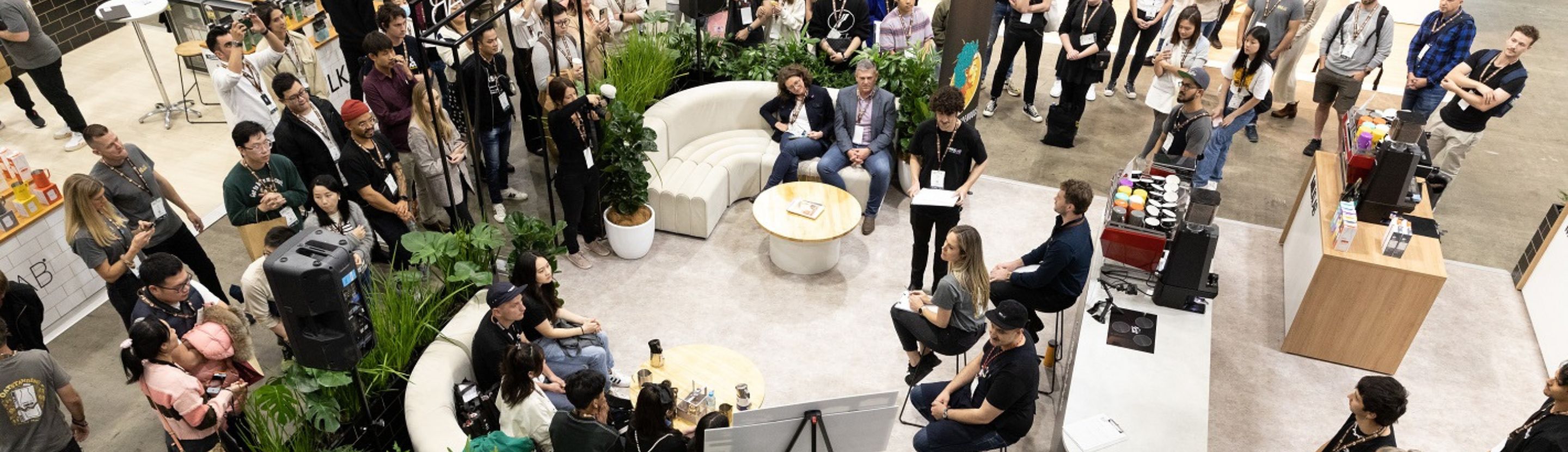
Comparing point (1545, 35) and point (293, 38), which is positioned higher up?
point (293, 38)

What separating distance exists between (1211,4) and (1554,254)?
356cm

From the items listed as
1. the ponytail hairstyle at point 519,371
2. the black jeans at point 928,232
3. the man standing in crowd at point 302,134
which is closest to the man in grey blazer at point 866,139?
the black jeans at point 928,232

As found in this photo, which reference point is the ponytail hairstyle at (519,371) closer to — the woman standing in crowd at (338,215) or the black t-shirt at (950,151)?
the woman standing in crowd at (338,215)

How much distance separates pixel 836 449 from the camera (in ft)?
13.2

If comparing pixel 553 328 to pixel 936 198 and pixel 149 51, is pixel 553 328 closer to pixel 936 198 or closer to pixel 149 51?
pixel 936 198

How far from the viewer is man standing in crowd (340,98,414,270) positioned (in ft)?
16.7

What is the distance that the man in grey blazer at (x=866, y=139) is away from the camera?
667cm

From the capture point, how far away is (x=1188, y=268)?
16.0 ft

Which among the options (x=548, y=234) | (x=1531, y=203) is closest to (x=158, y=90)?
(x=548, y=234)

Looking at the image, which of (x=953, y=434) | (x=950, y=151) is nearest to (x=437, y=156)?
(x=950, y=151)

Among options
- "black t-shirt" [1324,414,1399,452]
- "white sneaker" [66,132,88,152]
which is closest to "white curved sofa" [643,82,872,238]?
"black t-shirt" [1324,414,1399,452]

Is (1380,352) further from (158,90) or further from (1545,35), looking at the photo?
(158,90)

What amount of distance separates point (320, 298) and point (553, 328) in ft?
5.25

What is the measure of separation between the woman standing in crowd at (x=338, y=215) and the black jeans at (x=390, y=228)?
13 centimetres
